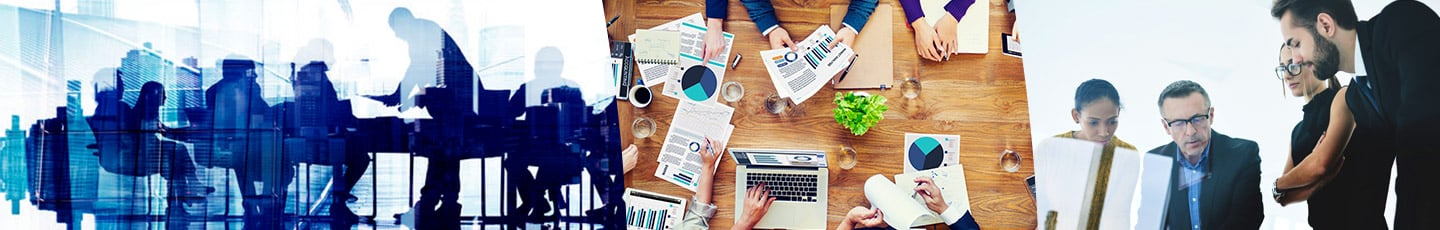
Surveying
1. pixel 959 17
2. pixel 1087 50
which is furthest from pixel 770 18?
pixel 1087 50

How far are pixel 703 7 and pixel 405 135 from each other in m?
1.17

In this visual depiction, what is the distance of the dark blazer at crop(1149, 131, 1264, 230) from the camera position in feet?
7.66

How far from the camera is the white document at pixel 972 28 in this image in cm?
273

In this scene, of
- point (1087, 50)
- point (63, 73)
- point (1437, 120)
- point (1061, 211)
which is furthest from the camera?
point (1061, 211)

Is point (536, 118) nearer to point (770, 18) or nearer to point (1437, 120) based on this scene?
point (770, 18)

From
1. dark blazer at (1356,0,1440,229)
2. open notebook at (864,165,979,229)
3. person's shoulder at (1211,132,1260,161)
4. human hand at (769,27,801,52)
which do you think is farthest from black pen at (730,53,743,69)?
dark blazer at (1356,0,1440,229)

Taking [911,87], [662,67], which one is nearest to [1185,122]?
[911,87]

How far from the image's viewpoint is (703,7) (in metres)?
2.71

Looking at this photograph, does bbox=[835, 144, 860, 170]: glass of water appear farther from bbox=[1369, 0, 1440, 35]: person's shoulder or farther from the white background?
bbox=[1369, 0, 1440, 35]: person's shoulder

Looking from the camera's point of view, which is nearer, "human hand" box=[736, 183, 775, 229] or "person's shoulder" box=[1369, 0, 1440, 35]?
"person's shoulder" box=[1369, 0, 1440, 35]

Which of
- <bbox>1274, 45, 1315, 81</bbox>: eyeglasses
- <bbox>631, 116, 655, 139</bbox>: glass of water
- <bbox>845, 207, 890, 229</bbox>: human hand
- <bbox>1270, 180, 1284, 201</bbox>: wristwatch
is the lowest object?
<bbox>845, 207, 890, 229</bbox>: human hand

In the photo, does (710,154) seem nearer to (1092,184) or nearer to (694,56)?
(694,56)

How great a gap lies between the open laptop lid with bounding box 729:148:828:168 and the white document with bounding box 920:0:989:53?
0.56 metres

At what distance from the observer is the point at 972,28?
2746 millimetres
